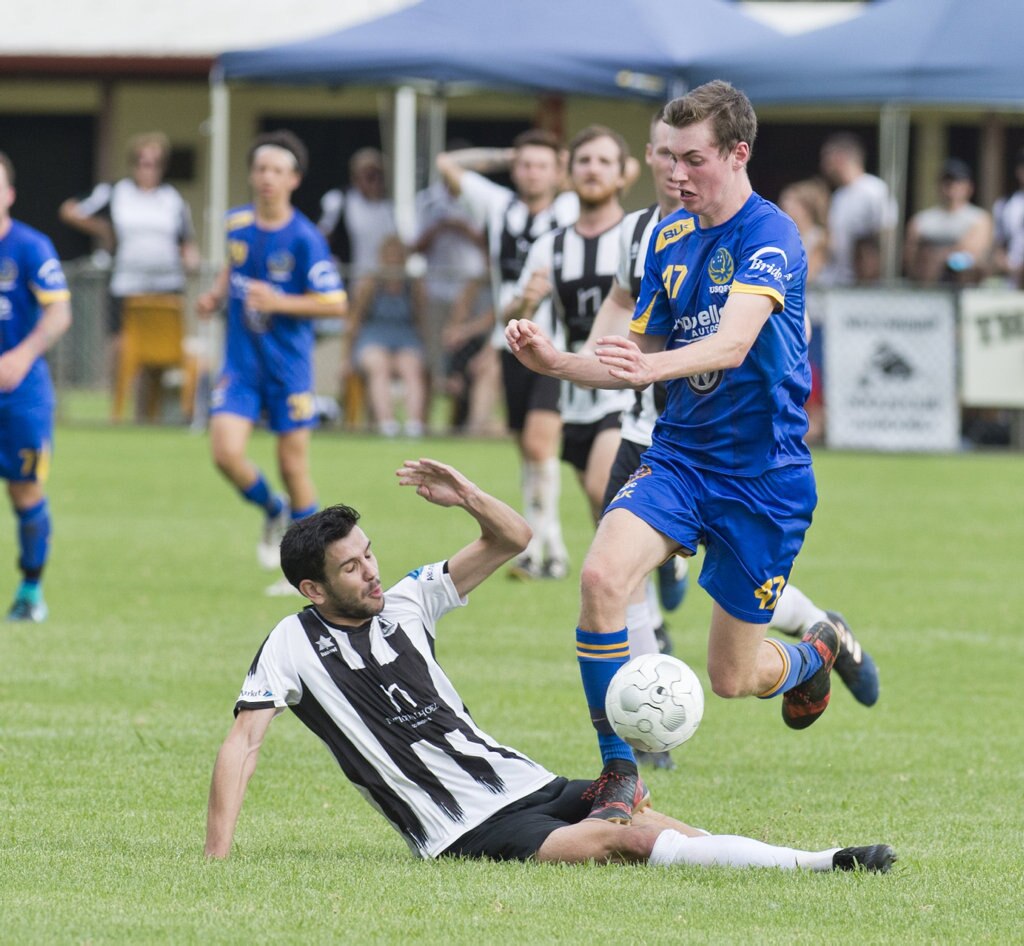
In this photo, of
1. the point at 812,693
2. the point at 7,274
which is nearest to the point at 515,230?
the point at 7,274

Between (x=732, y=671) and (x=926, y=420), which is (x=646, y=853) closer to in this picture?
(x=732, y=671)

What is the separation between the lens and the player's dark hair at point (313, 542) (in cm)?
554

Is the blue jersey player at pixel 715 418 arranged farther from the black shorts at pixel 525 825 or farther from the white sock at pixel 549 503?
the white sock at pixel 549 503

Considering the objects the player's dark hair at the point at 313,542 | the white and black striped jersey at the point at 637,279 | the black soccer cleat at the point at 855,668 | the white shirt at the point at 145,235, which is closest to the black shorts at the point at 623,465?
the white and black striped jersey at the point at 637,279

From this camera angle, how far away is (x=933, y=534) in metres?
13.9

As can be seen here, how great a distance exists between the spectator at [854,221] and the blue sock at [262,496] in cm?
895

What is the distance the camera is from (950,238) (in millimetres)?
19531

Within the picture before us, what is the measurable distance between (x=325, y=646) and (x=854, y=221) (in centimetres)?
1481

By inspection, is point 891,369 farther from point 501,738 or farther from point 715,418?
point 715,418

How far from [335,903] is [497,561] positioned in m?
1.26

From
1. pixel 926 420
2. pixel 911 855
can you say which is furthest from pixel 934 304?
pixel 911 855

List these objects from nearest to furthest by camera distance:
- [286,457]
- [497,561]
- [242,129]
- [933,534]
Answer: [497,561]
[286,457]
[933,534]
[242,129]

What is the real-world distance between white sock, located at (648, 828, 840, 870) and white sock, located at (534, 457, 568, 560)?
629 centimetres

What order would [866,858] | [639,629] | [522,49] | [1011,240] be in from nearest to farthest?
1. [866,858]
2. [639,629]
3. [1011,240]
4. [522,49]
